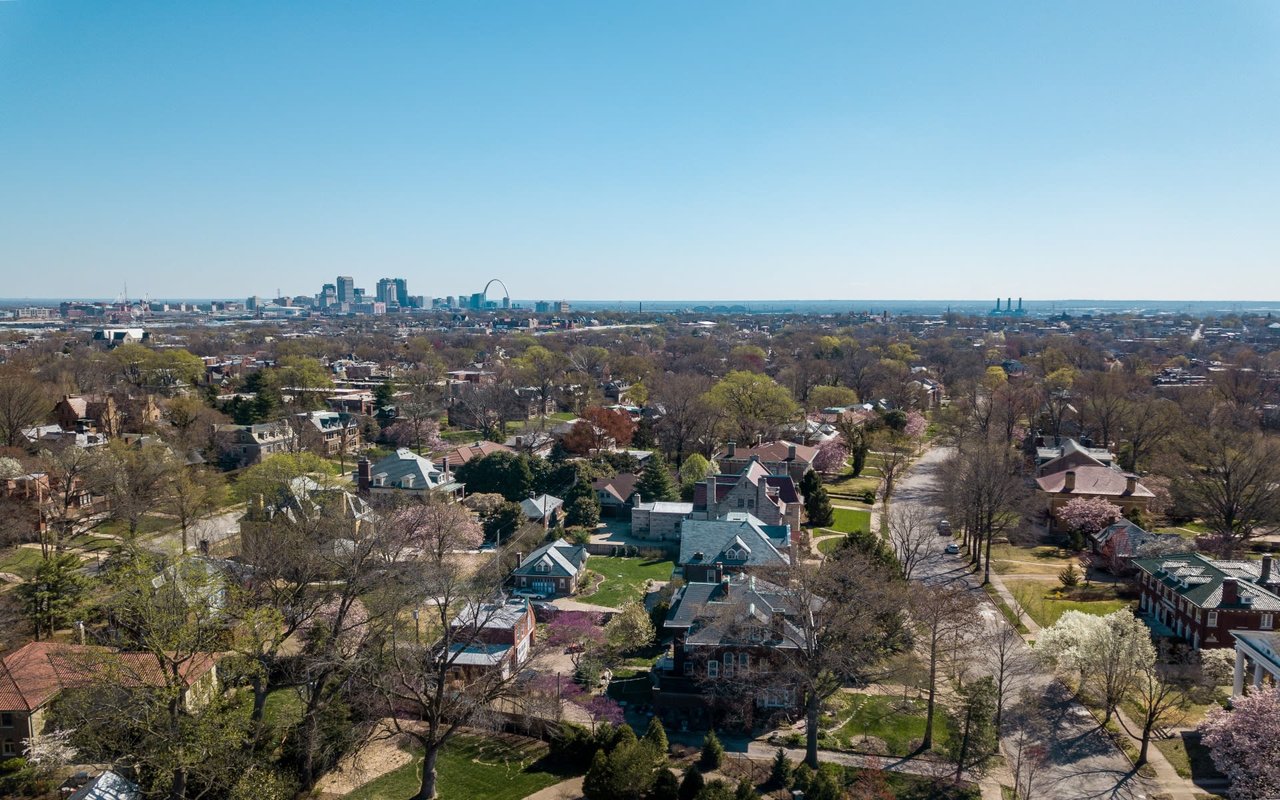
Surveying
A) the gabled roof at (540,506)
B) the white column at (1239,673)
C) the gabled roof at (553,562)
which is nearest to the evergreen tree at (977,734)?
the white column at (1239,673)

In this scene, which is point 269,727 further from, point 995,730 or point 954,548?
point 954,548

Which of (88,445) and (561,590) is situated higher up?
(88,445)

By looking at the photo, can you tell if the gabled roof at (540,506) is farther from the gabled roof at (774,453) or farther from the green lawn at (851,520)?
the green lawn at (851,520)

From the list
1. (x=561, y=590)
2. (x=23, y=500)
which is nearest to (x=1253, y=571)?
(x=561, y=590)

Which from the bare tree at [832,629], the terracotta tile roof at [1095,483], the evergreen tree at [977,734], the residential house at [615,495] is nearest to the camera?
the evergreen tree at [977,734]

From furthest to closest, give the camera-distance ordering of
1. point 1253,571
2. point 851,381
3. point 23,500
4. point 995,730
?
point 851,381 < point 23,500 < point 1253,571 < point 995,730

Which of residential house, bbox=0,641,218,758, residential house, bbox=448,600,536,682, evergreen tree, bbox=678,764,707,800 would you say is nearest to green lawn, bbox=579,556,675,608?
residential house, bbox=448,600,536,682

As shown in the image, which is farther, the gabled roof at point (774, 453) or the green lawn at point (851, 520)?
the gabled roof at point (774, 453)

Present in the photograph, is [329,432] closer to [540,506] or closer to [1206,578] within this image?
[540,506]
